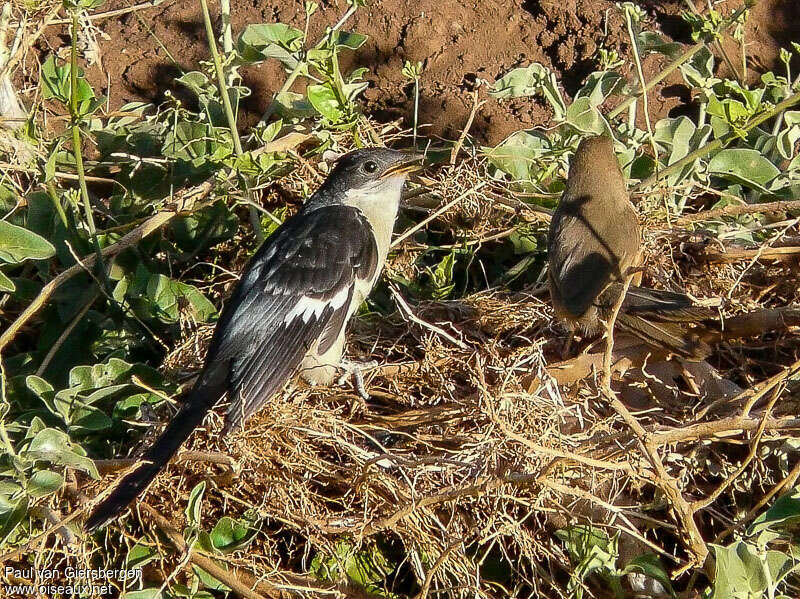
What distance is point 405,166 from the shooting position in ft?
14.0

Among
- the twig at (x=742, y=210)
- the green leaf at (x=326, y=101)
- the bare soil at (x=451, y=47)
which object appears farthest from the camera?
the bare soil at (x=451, y=47)

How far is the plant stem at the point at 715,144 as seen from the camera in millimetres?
3572

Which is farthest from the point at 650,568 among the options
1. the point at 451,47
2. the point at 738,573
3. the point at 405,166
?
the point at 451,47

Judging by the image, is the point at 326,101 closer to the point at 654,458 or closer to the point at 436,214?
the point at 436,214

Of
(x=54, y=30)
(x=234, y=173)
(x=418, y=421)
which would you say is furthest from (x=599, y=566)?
(x=54, y=30)

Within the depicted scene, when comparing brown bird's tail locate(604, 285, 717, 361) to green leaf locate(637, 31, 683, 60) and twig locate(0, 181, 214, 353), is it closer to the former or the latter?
green leaf locate(637, 31, 683, 60)

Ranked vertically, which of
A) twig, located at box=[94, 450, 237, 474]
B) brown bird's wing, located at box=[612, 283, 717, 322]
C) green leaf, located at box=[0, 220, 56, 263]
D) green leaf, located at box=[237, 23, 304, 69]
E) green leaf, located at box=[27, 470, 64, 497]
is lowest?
brown bird's wing, located at box=[612, 283, 717, 322]

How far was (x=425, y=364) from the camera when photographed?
3.69 metres

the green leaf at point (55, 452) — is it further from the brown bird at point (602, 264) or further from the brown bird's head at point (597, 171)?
the brown bird's head at point (597, 171)

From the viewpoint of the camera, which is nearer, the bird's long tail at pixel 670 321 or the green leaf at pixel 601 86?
the bird's long tail at pixel 670 321

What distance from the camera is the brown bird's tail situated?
3.51 m

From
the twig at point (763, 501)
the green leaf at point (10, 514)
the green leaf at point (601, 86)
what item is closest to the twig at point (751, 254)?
the green leaf at point (601, 86)

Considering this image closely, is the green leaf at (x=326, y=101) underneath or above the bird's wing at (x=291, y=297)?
above

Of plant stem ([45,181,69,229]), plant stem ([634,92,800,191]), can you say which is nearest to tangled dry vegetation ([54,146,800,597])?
plant stem ([634,92,800,191])
